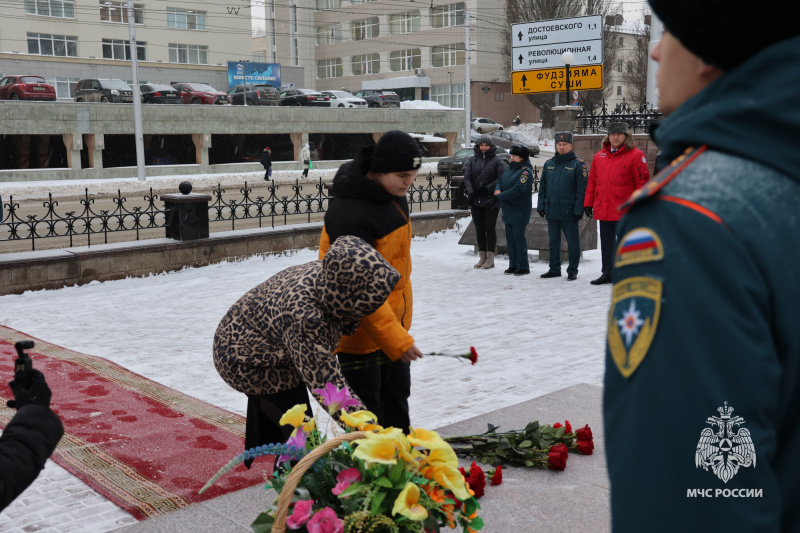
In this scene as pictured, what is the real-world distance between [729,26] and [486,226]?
10.9 meters

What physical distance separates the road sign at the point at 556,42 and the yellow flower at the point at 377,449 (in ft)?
55.1

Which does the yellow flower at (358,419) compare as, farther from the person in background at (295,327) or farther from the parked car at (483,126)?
the parked car at (483,126)

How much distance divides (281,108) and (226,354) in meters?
37.1

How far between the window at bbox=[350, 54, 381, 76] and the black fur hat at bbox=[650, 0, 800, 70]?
7525 cm

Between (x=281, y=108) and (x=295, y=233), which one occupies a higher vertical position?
(x=281, y=108)

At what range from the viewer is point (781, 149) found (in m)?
1.05

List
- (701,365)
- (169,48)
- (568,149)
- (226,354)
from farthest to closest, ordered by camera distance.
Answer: (169,48)
(568,149)
(226,354)
(701,365)

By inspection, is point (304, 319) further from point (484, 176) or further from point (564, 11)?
point (564, 11)

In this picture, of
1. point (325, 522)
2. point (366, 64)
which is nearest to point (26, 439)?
point (325, 522)

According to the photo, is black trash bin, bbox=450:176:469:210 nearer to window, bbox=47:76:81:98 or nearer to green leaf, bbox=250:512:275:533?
green leaf, bbox=250:512:275:533

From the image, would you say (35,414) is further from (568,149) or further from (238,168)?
(238,168)

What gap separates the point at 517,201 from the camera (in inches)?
440

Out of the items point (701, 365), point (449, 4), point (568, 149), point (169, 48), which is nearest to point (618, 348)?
point (701, 365)

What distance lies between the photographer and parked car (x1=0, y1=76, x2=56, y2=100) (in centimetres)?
3412
